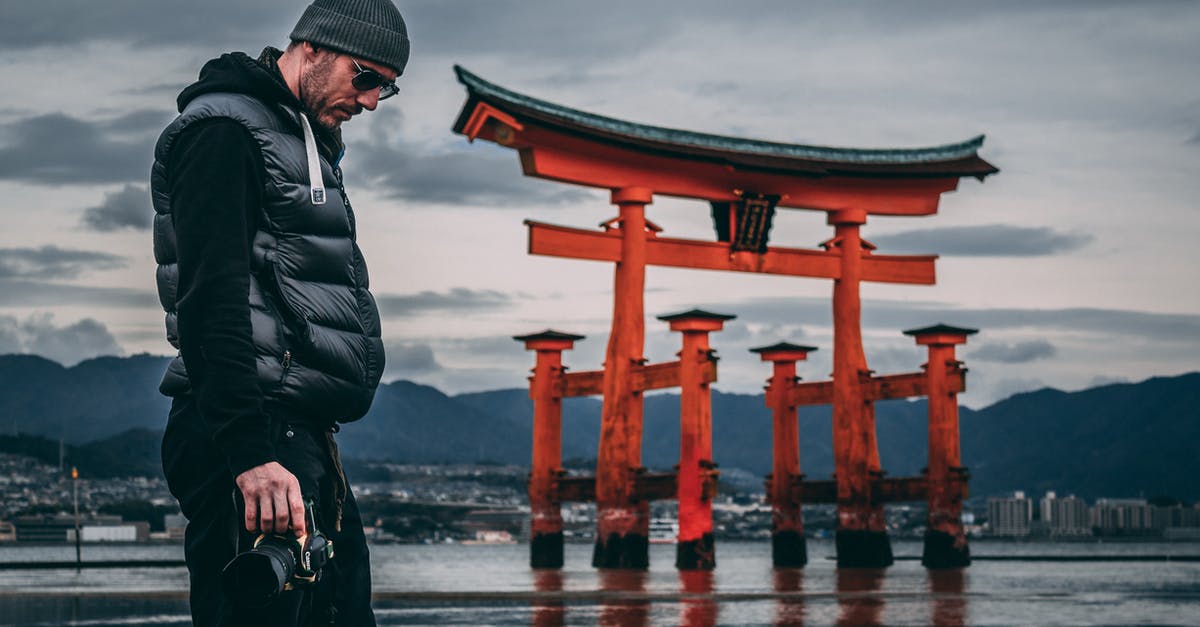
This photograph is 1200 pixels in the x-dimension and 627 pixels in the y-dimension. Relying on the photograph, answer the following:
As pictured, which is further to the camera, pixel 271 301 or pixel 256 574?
pixel 271 301

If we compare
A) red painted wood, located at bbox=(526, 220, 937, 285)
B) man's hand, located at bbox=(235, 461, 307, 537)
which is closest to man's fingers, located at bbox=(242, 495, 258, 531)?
man's hand, located at bbox=(235, 461, 307, 537)

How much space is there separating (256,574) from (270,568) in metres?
0.03

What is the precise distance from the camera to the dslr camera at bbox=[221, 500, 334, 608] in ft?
8.64

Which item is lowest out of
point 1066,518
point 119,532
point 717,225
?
point 1066,518

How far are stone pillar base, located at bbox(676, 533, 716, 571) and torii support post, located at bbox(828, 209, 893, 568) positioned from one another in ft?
11.3

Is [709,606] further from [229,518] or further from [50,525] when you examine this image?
[50,525]

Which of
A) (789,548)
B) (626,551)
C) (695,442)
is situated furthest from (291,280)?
(789,548)

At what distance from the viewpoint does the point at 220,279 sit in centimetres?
274

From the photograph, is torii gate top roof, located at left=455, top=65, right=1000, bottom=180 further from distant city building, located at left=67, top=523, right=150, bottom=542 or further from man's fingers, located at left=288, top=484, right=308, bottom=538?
distant city building, located at left=67, top=523, right=150, bottom=542

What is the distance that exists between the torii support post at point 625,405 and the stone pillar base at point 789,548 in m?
5.03

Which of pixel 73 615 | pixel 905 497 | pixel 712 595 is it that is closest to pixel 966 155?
pixel 905 497

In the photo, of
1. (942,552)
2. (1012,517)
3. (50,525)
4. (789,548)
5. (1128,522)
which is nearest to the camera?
(942,552)

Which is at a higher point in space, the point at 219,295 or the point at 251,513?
the point at 219,295

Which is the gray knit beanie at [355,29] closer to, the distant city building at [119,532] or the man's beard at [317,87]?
the man's beard at [317,87]
